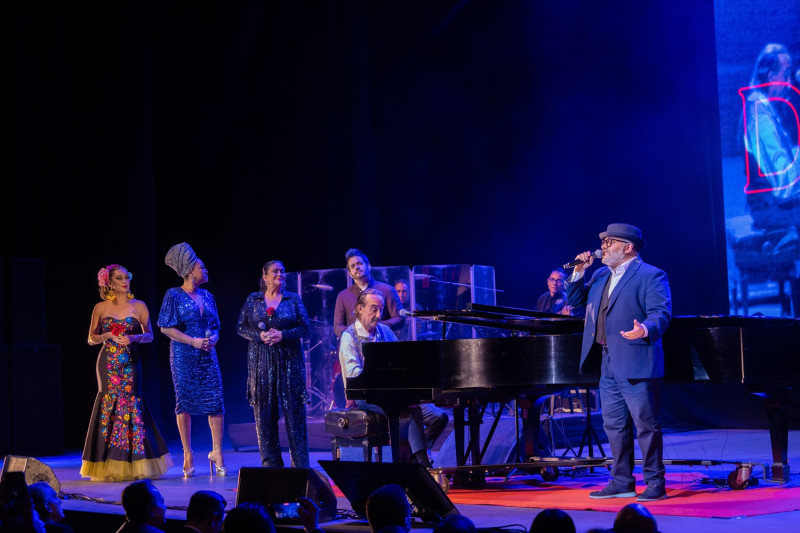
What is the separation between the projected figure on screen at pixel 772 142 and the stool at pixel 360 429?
4.52 metres

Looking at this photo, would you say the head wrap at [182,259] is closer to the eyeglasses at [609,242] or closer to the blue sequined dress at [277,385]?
the blue sequined dress at [277,385]

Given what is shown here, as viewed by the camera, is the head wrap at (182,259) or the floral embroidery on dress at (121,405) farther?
the floral embroidery on dress at (121,405)

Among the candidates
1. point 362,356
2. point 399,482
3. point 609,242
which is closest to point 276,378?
point 362,356

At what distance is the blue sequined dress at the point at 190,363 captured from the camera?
304 inches

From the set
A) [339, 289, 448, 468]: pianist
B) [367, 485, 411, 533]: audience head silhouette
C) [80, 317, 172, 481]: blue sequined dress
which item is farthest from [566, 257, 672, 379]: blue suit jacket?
[80, 317, 172, 481]: blue sequined dress

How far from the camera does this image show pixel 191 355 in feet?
25.3

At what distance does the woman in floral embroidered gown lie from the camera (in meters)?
7.91

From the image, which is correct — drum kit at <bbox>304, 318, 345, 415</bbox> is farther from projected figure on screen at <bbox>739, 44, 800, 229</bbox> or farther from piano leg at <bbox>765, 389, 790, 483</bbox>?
piano leg at <bbox>765, 389, 790, 483</bbox>

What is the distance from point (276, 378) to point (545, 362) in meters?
2.06

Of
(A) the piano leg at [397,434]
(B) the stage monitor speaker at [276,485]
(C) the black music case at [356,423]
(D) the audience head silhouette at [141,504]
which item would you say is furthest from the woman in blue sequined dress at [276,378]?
(D) the audience head silhouette at [141,504]

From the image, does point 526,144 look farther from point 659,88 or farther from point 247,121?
point 247,121

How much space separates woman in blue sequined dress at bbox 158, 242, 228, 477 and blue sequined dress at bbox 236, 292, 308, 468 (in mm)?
483

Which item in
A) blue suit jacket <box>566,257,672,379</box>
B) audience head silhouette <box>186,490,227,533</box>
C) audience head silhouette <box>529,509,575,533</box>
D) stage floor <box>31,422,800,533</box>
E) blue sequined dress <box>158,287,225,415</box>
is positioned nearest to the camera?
audience head silhouette <box>529,509,575,533</box>

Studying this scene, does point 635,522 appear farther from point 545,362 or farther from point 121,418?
point 121,418
